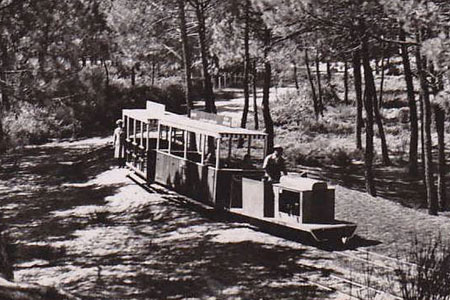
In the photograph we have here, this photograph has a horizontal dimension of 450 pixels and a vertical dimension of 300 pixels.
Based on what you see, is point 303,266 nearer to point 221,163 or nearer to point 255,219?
point 255,219

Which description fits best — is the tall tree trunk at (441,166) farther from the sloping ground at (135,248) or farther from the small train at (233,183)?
the sloping ground at (135,248)

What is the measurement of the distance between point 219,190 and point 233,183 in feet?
1.41

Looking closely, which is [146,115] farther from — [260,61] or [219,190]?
[219,190]

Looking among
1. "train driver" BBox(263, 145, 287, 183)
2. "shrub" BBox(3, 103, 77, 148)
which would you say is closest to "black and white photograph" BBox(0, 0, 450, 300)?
"train driver" BBox(263, 145, 287, 183)

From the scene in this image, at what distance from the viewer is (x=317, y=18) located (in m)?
15.3

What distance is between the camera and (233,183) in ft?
48.6

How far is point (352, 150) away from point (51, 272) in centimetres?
1964

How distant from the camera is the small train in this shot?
12.8m

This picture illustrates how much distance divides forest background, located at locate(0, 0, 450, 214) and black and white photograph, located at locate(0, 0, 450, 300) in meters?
0.08

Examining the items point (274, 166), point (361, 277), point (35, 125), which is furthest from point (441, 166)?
point (35, 125)

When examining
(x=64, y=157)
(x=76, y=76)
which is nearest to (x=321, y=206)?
(x=76, y=76)

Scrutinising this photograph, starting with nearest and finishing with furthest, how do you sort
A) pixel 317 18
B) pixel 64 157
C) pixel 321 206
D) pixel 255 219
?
pixel 321 206 → pixel 255 219 → pixel 317 18 → pixel 64 157

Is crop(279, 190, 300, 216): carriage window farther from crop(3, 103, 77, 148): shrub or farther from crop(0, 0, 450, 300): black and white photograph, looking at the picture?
crop(3, 103, 77, 148): shrub

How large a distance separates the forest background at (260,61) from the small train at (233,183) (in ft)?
10.1
